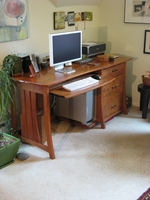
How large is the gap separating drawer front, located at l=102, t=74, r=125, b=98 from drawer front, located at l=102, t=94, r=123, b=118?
0.07m

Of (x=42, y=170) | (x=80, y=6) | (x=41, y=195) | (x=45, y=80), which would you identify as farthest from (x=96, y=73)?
(x=41, y=195)

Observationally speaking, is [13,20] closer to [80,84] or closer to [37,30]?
[37,30]

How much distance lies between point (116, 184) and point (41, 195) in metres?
0.65

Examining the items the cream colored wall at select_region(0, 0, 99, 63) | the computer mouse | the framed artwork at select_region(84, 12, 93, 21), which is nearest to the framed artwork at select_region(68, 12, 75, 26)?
the cream colored wall at select_region(0, 0, 99, 63)

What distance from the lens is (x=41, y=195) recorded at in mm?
2293

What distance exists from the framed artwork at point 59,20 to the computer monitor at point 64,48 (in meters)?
0.42

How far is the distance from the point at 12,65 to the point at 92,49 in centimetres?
122

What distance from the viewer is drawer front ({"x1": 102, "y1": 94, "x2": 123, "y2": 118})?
3526 mm

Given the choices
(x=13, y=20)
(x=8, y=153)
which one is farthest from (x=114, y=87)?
(x=8, y=153)

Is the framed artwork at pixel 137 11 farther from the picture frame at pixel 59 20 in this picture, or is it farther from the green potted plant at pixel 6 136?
the green potted plant at pixel 6 136

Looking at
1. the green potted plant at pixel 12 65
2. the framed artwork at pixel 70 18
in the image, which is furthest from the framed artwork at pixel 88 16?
the green potted plant at pixel 12 65

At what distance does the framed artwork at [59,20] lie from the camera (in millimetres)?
3486

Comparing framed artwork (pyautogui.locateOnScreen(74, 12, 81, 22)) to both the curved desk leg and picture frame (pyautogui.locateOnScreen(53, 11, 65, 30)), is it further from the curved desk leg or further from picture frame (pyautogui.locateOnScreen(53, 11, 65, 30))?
the curved desk leg

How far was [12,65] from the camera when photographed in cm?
281
